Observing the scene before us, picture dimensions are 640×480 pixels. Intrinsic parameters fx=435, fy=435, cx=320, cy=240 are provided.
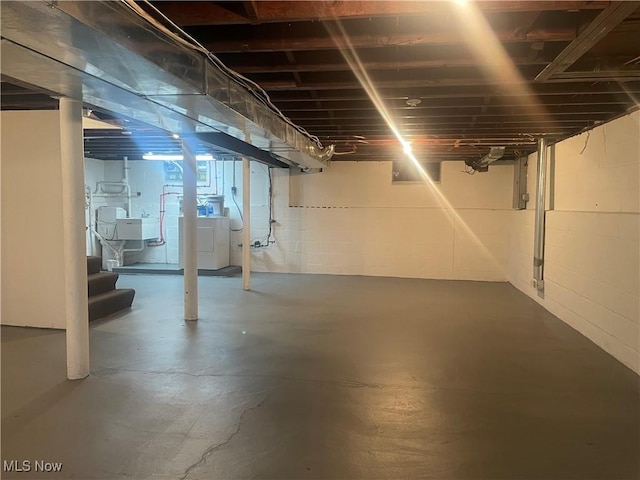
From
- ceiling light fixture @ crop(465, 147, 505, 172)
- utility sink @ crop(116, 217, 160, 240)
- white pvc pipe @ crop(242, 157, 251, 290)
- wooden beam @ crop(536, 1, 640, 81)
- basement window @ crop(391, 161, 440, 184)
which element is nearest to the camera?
wooden beam @ crop(536, 1, 640, 81)

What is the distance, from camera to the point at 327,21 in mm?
2244

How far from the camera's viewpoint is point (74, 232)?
2.95 metres

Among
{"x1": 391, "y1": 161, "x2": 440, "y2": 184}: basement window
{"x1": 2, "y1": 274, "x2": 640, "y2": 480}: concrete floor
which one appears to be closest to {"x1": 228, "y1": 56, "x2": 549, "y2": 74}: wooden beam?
{"x1": 2, "y1": 274, "x2": 640, "y2": 480}: concrete floor

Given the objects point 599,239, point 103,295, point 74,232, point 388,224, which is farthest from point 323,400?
point 388,224

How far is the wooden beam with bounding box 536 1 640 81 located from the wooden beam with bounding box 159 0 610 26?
74 millimetres

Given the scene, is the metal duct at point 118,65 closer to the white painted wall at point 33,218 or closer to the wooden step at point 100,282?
the white painted wall at point 33,218

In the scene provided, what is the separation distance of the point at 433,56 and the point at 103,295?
4268mm

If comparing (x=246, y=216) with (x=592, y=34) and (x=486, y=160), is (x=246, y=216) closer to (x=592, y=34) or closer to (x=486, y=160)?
(x=486, y=160)

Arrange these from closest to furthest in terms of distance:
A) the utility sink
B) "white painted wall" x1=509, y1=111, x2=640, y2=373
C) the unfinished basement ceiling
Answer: the unfinished basement ceiling < "white painted wall" x1=509, y1=111, x2=640, y2=373 < the utility sink

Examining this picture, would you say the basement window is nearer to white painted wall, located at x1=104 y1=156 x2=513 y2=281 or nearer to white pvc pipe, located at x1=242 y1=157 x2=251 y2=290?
white painted wall, located at x1=104 y1=156 x2=513 y2=281

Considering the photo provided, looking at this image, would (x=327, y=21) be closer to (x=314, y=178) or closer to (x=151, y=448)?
(x=151, y=448)

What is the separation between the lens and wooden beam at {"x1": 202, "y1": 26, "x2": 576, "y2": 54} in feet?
7.22

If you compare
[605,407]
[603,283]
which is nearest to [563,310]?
[603,283]

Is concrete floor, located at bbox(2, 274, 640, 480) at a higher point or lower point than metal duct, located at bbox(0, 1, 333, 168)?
lower
